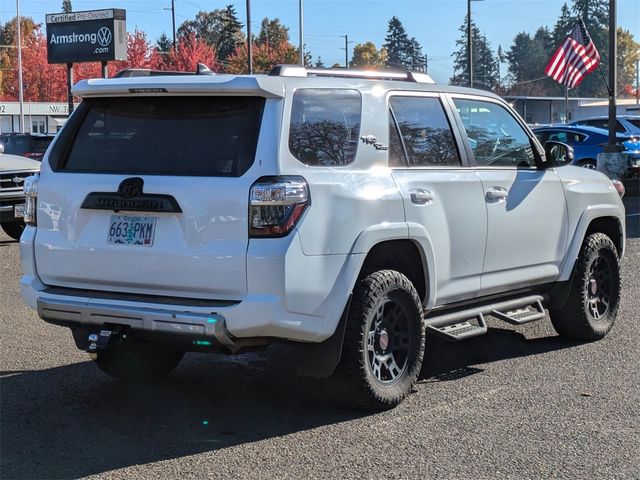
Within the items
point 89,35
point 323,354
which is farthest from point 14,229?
point 89,35

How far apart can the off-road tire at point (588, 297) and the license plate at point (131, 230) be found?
3.68m

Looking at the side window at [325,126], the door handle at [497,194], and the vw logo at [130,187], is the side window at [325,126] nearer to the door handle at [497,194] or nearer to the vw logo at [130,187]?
the vw logo at [130,187]

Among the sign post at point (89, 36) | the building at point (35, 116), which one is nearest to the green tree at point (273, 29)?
the building at point (35, 116)

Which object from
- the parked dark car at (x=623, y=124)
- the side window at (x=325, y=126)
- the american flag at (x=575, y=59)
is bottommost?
the side window at (x=325, y=126)

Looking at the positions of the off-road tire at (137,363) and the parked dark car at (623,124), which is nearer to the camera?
the off-road tire at (137,363)

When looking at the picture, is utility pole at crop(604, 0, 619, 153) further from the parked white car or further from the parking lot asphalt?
the parking lot asphalt

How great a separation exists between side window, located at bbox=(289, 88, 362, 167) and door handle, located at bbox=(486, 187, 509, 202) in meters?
1.29

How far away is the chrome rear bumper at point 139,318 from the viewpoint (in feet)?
15.0

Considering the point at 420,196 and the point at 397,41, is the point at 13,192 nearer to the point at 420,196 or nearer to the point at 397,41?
the point at 420,196

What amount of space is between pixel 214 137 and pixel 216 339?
112 cm

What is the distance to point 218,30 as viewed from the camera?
358 ft

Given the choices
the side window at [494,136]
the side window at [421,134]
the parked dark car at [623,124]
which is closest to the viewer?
the side window at [421,134]

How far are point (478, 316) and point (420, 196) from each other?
3.65 ft

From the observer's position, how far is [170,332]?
4.68 meters
